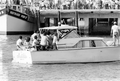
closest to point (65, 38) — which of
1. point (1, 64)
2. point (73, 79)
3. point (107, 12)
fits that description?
point (1, 64)

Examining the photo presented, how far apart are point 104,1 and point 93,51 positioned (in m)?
30.1

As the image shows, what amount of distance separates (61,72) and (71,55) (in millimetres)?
2161

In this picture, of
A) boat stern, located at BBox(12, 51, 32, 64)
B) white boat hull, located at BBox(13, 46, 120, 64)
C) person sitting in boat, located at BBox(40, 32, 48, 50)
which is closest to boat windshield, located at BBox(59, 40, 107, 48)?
white boat hull, located at BBox(13, 46, 120, 64)

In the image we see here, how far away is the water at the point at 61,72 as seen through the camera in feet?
68.4

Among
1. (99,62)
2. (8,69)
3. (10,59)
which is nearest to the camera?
(8,69)

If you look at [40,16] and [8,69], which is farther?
[40,16]

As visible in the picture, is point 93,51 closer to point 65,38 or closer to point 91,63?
point 91,63

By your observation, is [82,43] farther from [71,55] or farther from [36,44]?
[36,44]

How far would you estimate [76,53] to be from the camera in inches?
962

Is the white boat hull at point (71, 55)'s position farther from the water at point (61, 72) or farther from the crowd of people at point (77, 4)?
the crowd of people at point (77, 4)

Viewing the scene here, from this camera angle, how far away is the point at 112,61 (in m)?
25.5

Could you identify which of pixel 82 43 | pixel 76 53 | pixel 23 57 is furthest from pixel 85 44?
pixel 23 57

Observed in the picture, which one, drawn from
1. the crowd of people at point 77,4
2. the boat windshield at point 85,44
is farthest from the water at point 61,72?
the crowd of people at point 77,4

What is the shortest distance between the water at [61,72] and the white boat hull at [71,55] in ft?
1.04
